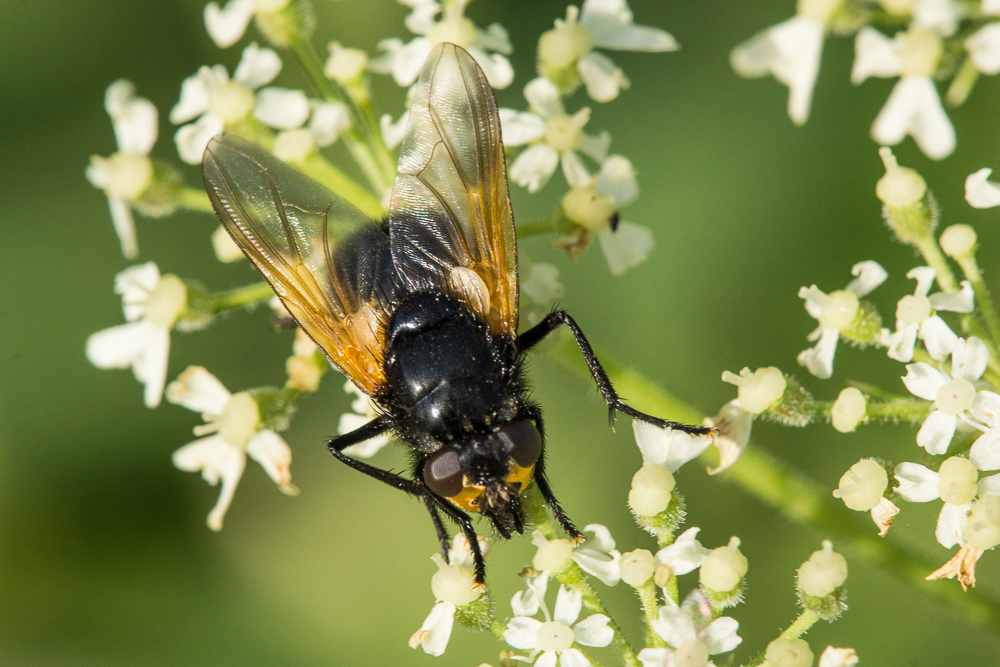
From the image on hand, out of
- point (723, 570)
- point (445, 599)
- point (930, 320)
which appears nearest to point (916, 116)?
point (930, 320)

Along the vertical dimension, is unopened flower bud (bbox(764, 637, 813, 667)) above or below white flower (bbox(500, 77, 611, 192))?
below

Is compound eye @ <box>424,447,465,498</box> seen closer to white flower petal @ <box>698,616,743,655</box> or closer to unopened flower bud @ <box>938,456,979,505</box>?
white flower petal @ <box>698,616,743,655</box>

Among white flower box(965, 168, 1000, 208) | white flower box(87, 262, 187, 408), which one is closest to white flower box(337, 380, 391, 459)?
white flower box(87, 262, 187, 408)

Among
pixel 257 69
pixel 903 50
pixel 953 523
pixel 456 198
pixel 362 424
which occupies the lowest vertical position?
pixel 953 523

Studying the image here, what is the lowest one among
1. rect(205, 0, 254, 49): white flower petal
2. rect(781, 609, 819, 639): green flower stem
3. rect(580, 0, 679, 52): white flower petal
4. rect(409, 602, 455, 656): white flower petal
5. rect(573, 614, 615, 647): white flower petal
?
rect(781, 609, 819, 639): green flower stem

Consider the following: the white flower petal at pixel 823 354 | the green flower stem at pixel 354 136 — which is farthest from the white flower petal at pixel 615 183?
the white flower petal at pixel 823 354

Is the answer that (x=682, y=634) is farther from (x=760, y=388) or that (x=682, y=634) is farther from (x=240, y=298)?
(x=240, y=298)

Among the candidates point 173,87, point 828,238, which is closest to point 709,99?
point 828,238
